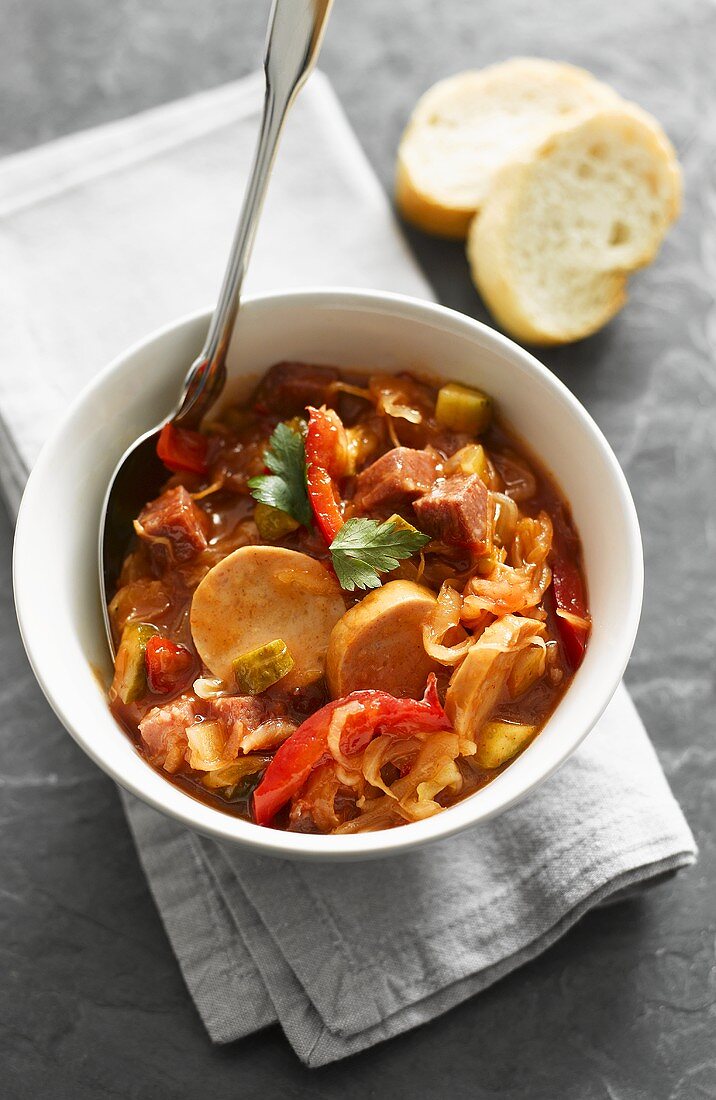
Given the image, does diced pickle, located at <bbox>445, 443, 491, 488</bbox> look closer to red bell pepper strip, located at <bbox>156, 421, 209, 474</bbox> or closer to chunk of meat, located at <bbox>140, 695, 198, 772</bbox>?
red bell pepper strip, located at <bbox>156, 421, 209, 474</bbox>

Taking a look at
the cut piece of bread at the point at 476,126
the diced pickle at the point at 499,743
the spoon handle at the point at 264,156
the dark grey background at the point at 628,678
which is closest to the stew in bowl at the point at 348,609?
the diced pickle at the point at 499,743

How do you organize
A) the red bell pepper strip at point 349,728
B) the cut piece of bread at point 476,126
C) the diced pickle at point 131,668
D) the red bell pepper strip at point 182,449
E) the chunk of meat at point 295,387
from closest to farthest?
the red bell pepper strip at point 349,728, the diced pickle at point 131,668, the red bell pepper strip at point 182,449, the chunk of meat at point 295,387, the cut piece of bread at point 476,126

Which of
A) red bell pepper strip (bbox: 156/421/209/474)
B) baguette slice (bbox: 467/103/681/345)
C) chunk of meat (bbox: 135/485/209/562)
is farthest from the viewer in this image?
baguette slice (bbox: 467/103/681/345)

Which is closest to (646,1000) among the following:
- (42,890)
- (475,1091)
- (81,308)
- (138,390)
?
(475,1091)

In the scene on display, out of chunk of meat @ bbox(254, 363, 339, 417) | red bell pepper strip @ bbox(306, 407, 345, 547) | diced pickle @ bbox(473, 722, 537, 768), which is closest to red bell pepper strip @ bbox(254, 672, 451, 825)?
diced pickle @ bbox(473, 722, 537, 768)

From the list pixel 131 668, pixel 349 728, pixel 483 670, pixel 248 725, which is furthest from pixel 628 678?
pixel 131 668

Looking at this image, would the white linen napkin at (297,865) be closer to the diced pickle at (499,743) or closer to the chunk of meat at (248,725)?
the diced pickle at (499,743)
